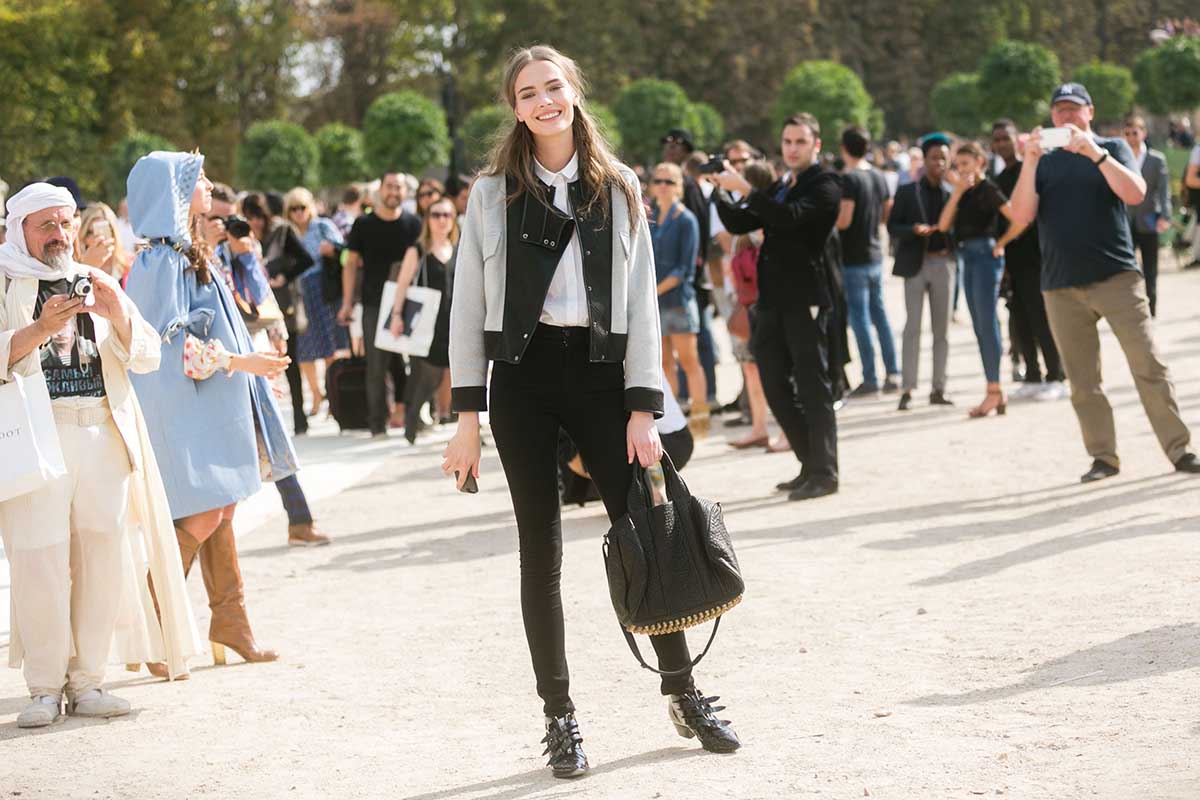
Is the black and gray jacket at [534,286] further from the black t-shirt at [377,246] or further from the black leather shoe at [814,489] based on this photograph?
the black t-shirt at [377,246]

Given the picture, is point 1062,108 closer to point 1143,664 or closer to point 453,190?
point 1143,664

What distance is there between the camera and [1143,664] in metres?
6.20

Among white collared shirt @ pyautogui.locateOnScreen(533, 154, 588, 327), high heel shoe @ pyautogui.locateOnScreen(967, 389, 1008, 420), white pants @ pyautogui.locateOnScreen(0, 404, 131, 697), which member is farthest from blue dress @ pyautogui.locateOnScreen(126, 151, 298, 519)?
high heel shoe @ pyautogui.locateOnScreen(967, 389, 1008, 420)

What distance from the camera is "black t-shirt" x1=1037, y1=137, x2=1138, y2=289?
9906 mm


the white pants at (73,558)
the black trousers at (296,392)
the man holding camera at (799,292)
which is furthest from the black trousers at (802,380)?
the black trousers at (296,392)

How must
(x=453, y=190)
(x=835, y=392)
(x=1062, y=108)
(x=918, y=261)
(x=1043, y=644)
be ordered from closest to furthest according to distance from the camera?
(x=1043, y=644)
(x=1062, y=108)
(x=835, y=392)
(x=918, y=261)
(x=453, y=190)

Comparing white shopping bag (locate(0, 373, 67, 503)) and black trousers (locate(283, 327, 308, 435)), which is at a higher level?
white shopping bag (locate(0, 373, 67, 503))

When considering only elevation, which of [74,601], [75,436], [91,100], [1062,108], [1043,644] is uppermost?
[91,100]

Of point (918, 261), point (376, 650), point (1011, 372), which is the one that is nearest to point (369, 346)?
point (918, 261)

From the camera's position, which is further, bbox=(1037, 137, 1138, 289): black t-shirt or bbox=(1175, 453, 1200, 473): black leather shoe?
bbox=(1175, 453, 1200, 473): black leather shoe

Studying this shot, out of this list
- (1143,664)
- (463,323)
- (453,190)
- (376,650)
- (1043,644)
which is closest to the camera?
(463,323)

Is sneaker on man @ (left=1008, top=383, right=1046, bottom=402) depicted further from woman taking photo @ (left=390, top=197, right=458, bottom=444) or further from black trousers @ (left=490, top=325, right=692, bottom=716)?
black trousers @ (left=490, top=325, right=692, bottom=716)

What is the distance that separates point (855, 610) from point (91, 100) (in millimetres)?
50803

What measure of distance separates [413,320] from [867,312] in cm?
412
